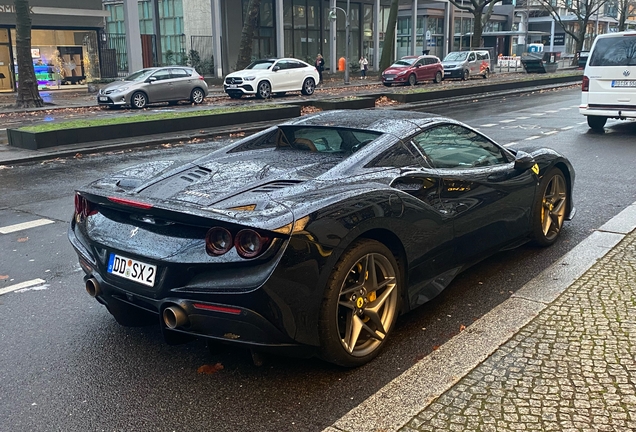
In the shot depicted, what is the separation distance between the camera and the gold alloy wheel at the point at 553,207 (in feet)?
19.4

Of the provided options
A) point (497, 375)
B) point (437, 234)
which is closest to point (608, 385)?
point (497, 375)

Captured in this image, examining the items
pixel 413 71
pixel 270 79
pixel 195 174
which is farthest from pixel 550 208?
pixel 413 71

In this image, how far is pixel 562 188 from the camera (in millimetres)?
6141

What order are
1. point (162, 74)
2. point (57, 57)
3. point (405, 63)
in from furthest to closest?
point (405, 63) → point (57, 57) → point (162, 74)

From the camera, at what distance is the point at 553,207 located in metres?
6.02

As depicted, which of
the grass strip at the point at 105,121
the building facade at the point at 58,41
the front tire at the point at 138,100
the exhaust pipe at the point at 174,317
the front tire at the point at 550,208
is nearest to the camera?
the exhaust pipe at the point at 174,317

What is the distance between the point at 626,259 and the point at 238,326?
377cm

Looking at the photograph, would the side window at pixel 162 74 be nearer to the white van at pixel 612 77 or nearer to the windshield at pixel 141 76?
the windshield at pixel 141 76

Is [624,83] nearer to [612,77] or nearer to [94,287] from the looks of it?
[612,77]

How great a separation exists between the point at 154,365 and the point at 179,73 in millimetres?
21688

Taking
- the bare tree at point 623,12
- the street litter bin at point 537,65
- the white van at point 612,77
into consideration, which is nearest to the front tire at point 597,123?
the white van at point 612,77

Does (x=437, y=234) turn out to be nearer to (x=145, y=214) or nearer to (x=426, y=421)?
(x=426, y=421)

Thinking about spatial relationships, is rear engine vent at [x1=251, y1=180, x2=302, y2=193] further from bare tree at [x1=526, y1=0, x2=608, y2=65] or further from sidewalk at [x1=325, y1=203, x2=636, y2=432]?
bare tree at [x1=526, y1=0, x2=608, y2=65]

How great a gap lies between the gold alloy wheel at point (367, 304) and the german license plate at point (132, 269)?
106 cm
